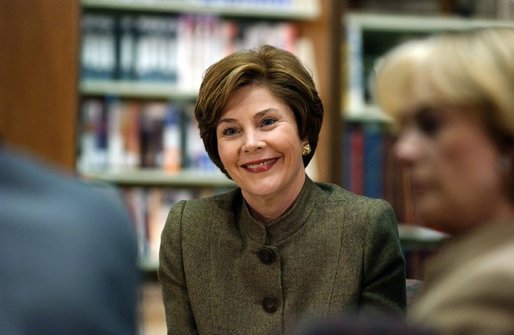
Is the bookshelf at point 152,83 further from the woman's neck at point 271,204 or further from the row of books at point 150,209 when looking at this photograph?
the woman's neck at point 271,204

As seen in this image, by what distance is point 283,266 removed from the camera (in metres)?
1.75

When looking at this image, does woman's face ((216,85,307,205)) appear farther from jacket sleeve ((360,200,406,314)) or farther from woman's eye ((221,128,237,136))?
jacket sleeve ((360,200,406,314))

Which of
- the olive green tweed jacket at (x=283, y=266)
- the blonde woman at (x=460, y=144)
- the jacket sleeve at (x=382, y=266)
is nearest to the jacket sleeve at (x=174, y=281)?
the olive green tweed jacket at (x=283, y=266)

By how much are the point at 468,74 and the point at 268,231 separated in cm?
98

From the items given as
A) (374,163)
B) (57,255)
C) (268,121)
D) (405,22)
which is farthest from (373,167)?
(57,255)

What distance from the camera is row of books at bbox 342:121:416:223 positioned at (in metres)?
3.26

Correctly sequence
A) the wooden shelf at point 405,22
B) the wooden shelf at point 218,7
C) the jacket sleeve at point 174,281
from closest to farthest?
the jacket sleeve at point 174,281, the wooden shelf at point 218,7, the wooden shelf at point 405,22

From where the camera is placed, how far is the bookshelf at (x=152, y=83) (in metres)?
3.20

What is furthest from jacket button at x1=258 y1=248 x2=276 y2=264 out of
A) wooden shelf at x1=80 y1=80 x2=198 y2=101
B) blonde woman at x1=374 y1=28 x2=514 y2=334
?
wooden shelf at x1=80 y1=80 x2=198 y2=101

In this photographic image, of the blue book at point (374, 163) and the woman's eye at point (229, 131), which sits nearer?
the woman's eye at point (229, 131)

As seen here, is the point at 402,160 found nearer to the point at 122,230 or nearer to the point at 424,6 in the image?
the point at 122,230

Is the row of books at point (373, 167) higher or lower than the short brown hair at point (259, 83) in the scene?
lower

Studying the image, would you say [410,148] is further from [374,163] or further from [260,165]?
[374,163]

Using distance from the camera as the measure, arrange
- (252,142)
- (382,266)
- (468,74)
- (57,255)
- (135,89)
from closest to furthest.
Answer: (57,255) → (468,74) → (382,266) → (252,142) → (135,89)
